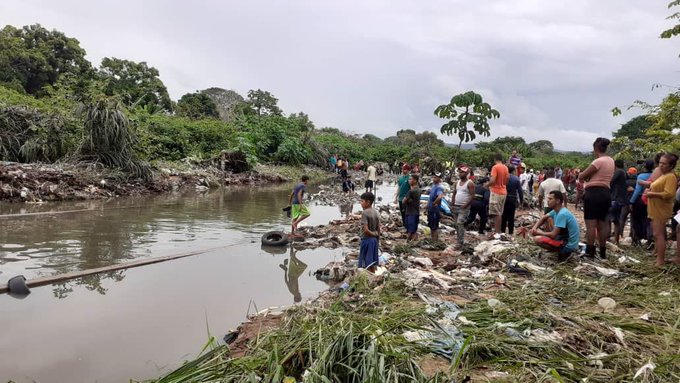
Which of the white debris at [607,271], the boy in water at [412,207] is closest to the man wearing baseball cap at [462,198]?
the boy in water at [412,207]

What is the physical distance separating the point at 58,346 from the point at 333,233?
6746mm

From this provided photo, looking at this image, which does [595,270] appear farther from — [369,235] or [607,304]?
[369,235]

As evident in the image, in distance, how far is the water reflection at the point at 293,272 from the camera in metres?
6.18

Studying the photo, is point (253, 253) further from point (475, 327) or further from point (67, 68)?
point (67, 68)

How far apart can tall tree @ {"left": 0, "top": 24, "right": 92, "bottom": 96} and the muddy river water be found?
2945 cm

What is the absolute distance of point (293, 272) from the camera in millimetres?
7207

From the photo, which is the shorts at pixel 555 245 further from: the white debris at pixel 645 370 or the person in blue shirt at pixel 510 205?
the white debris at pixel 645 370

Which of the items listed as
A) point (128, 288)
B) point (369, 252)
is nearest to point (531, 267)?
point (369, 252)

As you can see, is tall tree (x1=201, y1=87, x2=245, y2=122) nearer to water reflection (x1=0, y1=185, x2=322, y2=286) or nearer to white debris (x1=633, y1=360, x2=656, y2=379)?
water reflection (x1=0, y1=185, x2=322, y2=286)

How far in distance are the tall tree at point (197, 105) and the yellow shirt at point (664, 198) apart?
39.0 m

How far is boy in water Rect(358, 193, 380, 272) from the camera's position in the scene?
6375mm

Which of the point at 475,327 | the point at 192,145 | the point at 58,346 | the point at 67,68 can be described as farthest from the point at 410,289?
the point at 67,68

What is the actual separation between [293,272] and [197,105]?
3974 centimetres

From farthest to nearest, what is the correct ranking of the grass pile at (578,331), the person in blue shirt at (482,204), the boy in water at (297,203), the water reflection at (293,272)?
the person in blue shirt at (482,204)
the boy in water at (297,203)
the water reflection at (293,272)
the grass pile at (578,331)
